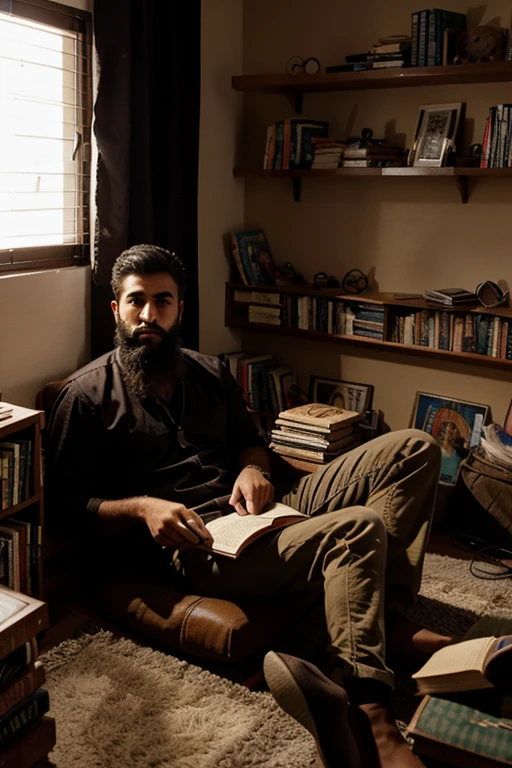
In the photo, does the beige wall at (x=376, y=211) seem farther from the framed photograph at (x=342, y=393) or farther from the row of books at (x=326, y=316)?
the row of books at (x=326, y=316)

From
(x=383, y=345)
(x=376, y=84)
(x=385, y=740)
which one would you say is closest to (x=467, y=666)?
(x=385, y=740)

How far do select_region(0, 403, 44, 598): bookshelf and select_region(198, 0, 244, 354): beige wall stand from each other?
1.56 meters

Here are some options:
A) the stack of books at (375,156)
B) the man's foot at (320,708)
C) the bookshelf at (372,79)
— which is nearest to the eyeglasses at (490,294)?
the stack of books at (375,156)

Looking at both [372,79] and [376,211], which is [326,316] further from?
[372,79]

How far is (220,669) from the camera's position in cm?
217

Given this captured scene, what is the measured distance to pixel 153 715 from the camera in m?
1.99

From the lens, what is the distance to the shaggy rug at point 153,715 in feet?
6.05

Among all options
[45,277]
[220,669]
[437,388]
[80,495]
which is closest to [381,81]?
[437,388]

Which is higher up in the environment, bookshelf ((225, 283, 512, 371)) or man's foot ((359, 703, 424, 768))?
bookshelf ((225, 283, 512, 371))

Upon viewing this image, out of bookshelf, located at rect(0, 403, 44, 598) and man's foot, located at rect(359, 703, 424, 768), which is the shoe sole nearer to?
man's foot, located at rect(359, 703, 424, 768)

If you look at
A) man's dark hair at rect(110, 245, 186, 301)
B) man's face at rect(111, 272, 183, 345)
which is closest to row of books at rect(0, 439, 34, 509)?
man's face at rect(111, 272, 183, 345)

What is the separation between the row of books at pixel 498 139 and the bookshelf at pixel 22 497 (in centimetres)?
193

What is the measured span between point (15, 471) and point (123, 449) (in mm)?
316

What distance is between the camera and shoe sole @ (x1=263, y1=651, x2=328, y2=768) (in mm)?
1593
